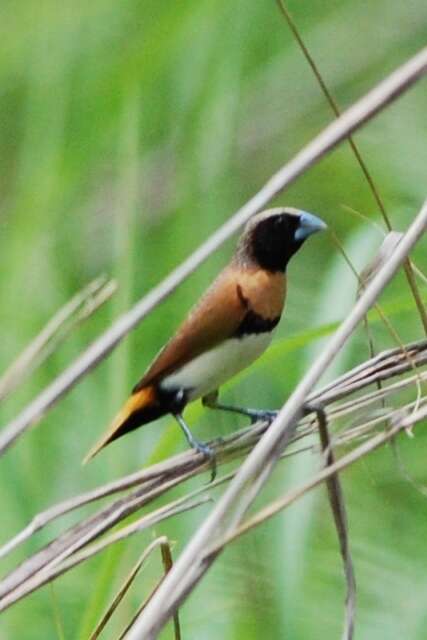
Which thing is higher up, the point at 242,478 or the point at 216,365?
the point at 242,478

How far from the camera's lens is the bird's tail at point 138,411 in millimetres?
1790

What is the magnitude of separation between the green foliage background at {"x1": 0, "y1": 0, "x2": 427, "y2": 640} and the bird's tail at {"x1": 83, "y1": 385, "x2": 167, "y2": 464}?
3 centimetres

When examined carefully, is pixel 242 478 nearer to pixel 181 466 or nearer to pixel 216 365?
pixel 181 466

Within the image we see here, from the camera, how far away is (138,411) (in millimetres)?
1814

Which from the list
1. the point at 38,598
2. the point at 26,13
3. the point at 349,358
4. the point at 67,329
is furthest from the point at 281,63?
the point at 67,329

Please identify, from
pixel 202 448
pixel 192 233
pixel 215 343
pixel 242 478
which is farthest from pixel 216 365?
pixel 242 478

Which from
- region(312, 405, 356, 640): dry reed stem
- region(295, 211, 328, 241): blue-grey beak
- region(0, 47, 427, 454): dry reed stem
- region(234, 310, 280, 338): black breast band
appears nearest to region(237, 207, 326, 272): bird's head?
region(295, 211, 328, 241): blue-grey beak

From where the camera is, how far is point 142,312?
909 millimetres

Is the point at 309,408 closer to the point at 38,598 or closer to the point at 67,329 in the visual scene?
the point at 67,329

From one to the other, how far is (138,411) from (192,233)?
519 mm

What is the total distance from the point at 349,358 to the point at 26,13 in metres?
1.15

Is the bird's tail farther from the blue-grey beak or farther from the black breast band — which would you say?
the blue-grey beak

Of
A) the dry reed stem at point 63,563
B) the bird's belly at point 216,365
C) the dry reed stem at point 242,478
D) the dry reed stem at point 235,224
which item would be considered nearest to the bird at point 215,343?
the bird's belly at point 216,365

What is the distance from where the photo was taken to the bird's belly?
1742 millimetres
